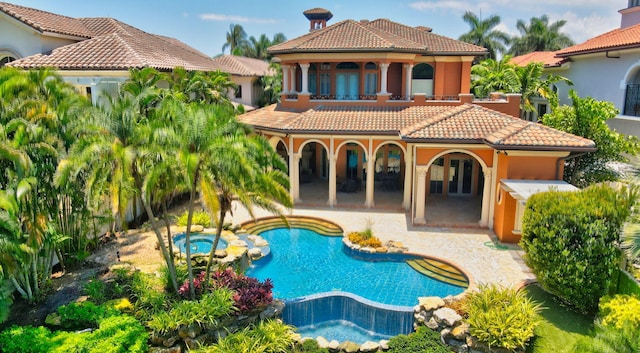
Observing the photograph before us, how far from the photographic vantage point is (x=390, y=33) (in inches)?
1324

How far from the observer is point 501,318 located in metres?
13.9

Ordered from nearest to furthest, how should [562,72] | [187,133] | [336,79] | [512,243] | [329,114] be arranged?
[187,133] < [512,243] < [329,114] < [336,79] < [562,72]

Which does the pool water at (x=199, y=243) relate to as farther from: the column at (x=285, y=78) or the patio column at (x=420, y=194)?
the column at (x=285, y=78)

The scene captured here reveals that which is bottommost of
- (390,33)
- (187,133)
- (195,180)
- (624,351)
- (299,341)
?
(299,341)

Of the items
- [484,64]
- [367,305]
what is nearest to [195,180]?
[367,305]

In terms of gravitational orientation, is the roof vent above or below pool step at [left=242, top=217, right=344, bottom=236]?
above

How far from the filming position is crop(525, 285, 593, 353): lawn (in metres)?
13.9

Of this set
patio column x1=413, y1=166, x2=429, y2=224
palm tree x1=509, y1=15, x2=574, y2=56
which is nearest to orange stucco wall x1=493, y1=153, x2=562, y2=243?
patio column x1=413, y1=166, x2=429, y2=224

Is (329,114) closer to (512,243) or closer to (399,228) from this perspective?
(399,228)

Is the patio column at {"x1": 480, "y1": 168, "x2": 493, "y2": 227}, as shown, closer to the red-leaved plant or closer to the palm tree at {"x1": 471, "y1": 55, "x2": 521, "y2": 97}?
the red-leaved plant

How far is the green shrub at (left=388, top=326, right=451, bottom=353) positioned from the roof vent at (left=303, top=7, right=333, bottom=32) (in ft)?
147

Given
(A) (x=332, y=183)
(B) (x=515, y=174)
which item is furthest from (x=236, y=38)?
(B) (x=515, y=174)

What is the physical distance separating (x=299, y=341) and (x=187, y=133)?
285 inches

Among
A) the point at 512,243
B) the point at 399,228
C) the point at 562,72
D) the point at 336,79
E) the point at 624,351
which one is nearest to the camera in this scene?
the point at 624,351
